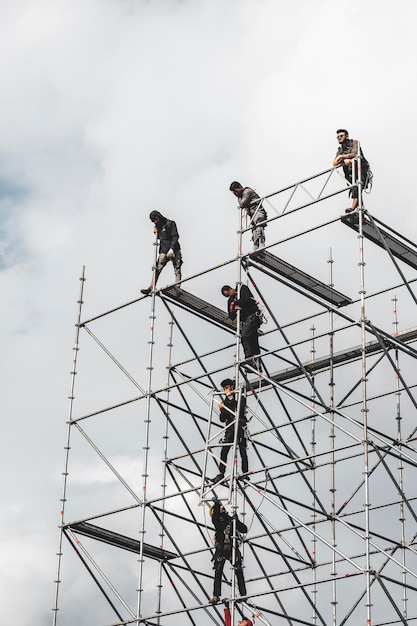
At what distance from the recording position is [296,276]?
95.2 ft

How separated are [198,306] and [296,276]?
2302 mm

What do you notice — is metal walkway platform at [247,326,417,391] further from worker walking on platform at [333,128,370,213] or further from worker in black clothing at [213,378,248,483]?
worker walking on platform at [333,128,370,213]

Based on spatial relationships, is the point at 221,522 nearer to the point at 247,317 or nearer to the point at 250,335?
the point at 250,335

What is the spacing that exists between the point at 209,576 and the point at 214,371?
12.6 feet

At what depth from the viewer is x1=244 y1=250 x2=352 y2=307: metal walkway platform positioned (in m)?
28.2

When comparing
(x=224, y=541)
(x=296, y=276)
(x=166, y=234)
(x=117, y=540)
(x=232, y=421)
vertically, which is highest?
(x=166, y=234)

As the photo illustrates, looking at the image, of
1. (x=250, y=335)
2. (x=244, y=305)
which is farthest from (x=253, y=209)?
(x=250, y=335)

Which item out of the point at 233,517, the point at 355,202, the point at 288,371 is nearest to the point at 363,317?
the point at 355,202

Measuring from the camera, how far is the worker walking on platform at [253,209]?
93.4 feet

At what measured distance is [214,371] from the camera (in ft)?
95.3

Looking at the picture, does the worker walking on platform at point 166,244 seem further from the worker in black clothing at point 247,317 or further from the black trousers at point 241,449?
the black trousers at point 241,449

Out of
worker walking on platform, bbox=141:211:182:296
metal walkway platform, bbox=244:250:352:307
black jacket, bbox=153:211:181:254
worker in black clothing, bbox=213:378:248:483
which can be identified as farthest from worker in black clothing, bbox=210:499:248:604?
black jacket, bbox=153:211:181:254

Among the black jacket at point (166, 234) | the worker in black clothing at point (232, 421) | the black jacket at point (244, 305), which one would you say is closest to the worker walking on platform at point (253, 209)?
the black jacket at point (244, 305)

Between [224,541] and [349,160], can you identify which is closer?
[224,541]
